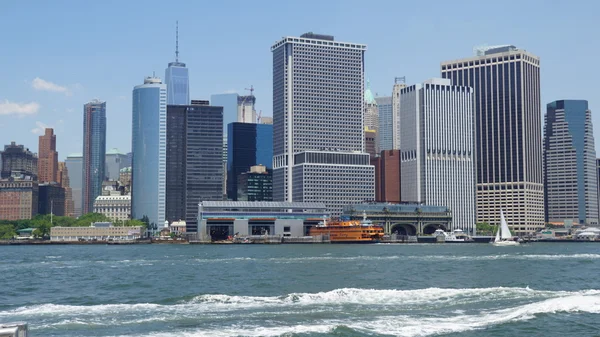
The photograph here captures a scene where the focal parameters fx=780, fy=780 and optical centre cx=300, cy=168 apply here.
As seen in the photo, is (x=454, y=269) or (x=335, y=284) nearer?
(x=335, y=284)

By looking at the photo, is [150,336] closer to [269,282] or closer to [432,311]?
[432,311]

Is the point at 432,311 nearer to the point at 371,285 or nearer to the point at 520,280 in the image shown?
the point at 371,285

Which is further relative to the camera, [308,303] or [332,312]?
[308,303]

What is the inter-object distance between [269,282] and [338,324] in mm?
31348

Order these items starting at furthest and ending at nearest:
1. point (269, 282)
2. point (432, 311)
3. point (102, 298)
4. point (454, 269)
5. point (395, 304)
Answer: point (454, 269), point (269, 282), point (102, 298), point (395, 304), point (432, 311)

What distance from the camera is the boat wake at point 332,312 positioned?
4650 cm

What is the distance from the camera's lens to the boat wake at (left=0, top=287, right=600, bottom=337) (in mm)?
46500

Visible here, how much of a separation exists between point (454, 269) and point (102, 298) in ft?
157

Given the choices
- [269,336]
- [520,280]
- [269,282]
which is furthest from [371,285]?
[269,336]

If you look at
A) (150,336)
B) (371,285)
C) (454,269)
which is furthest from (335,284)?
(150,336)

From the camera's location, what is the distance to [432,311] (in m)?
53.3

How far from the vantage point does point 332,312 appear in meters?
53.4

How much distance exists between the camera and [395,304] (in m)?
57.1

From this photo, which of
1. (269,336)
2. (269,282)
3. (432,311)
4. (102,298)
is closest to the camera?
(269,336)
